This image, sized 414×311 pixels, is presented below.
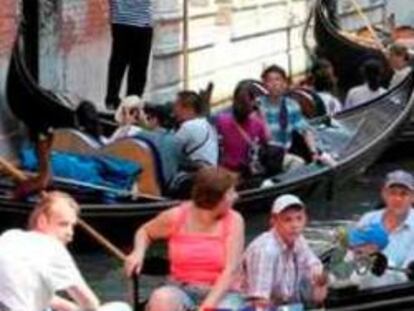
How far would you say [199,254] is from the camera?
5.19 metres

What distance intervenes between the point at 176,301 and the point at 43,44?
564cm

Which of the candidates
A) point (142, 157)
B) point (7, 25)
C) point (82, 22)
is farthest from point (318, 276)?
point (82, 22)

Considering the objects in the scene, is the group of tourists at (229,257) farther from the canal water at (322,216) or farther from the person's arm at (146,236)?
the canal water at (322,216)

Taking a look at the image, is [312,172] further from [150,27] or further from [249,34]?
[249,34]

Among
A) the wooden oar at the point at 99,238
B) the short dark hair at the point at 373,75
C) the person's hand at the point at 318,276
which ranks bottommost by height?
the short dark hair at the point at 373,75

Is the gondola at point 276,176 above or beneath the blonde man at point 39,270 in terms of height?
beneath

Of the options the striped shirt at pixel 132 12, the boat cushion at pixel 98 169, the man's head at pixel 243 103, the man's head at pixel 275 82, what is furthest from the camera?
the striped shirt at pixel 132 12

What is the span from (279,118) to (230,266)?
12.2ft

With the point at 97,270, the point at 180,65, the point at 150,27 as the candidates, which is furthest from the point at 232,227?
the point at 180,65

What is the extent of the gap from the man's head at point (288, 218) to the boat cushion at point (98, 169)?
2690 mm

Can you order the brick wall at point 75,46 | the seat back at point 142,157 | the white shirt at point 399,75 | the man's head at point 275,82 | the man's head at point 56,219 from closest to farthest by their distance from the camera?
the man's head at point 56,219 → the seat back at point 142,157 → the man's head at point 275,82 → the brick wall at point 75,46 → the white shirt at point 399,75

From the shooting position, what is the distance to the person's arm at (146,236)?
17.2 ft

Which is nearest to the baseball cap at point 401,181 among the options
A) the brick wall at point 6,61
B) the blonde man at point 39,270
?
the blonde man at point 39,270

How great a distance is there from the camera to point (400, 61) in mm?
11734
